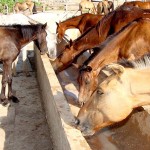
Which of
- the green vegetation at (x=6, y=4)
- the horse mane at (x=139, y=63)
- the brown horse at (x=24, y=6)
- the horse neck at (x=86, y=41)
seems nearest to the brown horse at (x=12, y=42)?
the horse neck at (x=86, y=41)

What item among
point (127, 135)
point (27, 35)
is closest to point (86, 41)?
point (27, 35)

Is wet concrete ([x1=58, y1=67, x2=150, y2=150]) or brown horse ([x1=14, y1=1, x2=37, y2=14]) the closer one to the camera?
wet concrete ([x1=58, y1=67, x2=150, y2=150])

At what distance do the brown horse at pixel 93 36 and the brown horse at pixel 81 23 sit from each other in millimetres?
2564

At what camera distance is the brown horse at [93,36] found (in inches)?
232

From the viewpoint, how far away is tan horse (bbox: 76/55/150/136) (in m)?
2.80

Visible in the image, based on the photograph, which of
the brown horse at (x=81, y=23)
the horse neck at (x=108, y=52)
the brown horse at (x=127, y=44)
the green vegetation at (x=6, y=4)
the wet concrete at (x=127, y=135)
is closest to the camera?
the wet concrete at (x=127, y=135)

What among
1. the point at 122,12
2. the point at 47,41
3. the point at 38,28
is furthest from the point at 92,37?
the point at 47,41

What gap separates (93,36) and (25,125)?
6.91 ft

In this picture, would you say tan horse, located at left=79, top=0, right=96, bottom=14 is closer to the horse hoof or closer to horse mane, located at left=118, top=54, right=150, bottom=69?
the horse hoof

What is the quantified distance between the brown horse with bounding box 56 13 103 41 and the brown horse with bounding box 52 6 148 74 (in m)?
2.56

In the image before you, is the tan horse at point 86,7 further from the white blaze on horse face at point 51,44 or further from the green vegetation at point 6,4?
the white blaze on horse face at point 51,44

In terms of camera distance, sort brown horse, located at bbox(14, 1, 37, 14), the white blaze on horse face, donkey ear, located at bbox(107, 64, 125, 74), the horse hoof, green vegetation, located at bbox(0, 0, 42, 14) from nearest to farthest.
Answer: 1. donkey ear, located at bbox(107, 64, 125, 74)
2. the horse hoof
3. the white blaze on horse face
4. green vegetation, located at bbox(0, 0, 42, 14)
5. brown horse, located at bbox(14, 1, 37, 14)

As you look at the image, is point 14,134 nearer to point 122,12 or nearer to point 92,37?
point 92,37

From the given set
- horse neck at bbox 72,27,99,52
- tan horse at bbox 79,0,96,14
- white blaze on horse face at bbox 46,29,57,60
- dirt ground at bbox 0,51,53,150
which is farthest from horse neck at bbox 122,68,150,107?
tan horse at bbox 79,0,96,14
